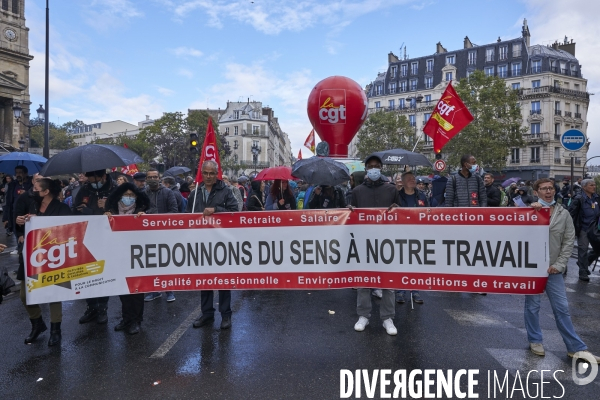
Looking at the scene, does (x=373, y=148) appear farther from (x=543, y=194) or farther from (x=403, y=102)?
(x=543, y=194)

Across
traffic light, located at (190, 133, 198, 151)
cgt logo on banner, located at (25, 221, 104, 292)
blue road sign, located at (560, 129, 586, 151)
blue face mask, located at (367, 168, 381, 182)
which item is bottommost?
cgt logo on banner, located at (25, 221, 104, 292)

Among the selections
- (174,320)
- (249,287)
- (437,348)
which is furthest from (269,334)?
(437,348)

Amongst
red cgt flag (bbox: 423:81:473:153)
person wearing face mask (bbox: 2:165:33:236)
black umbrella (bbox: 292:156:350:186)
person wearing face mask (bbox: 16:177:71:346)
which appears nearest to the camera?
person wearing face mask (bbox: 16:177:71:346)

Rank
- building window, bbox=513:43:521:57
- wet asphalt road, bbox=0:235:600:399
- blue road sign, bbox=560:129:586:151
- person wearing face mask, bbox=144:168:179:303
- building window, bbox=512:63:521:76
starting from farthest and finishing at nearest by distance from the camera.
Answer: building window, bbox=513:43:521:57 < building window, bbox=512:63:521:76 < blue road sign, bbox=560:129:586:151 < person wearing face mask, bbox=144:168:179:303 < wet asphalt road, bbox=0:235:600:399

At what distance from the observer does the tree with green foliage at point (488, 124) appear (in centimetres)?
4341

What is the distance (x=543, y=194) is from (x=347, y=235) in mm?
2159

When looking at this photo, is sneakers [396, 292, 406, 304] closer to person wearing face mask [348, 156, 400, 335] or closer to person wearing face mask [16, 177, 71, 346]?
person wearing face mask [348, 156, 400, 335]

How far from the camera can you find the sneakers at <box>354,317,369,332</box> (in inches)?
210

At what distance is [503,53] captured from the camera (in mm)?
62000

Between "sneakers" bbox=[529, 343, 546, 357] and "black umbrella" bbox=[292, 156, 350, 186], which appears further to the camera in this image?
"black umbrella" bbox=[292, 156, 350, 186]

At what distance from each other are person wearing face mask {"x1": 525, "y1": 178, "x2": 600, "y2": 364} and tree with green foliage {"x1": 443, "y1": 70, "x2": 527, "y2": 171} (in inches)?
1648

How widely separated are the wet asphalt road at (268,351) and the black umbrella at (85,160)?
6.72 ft

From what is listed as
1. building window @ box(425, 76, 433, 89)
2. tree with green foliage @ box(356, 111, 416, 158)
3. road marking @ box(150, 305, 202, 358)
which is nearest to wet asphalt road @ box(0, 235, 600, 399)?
road marking @ box(150, 305, 202, 358)

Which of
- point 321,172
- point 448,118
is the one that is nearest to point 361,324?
point 321,172
